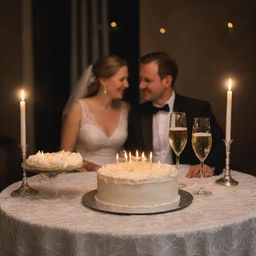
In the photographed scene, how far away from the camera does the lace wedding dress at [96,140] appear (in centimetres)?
383

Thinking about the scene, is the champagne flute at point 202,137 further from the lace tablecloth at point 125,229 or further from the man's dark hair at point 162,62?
the man's dark hair at point 162,62

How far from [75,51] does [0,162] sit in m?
1.33

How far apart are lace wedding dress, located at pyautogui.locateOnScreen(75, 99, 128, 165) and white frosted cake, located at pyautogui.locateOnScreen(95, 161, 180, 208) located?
1878 millimetres

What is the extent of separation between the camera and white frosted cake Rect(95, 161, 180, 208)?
1845 mm

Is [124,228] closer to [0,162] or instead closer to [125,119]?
[125,119]

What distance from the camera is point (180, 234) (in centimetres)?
162

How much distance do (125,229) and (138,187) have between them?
0.24 metres

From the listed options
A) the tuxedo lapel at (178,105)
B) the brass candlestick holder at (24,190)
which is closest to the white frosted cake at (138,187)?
the brass candlestick holder at (24,190)

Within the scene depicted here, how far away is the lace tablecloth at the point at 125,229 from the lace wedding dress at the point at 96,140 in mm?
1775

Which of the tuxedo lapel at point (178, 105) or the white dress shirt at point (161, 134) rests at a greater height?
the tuxedo lapel at point (178, 105)

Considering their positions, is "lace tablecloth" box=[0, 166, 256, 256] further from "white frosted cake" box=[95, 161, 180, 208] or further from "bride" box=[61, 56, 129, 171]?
"bride" box=[61, 56, 129, 171]

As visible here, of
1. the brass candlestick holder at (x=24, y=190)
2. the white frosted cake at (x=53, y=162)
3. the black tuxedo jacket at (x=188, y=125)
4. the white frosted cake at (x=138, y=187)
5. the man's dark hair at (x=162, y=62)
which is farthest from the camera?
the man's dark hair at (x=162, y=62)

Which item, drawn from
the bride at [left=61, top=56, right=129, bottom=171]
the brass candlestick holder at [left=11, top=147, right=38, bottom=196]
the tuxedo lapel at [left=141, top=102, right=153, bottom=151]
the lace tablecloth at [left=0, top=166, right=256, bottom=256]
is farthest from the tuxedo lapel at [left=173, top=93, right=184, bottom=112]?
the brass candlestick holder at [left=11, top=147, right=38, bottom=196]

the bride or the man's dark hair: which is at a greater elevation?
the man's dark hair
